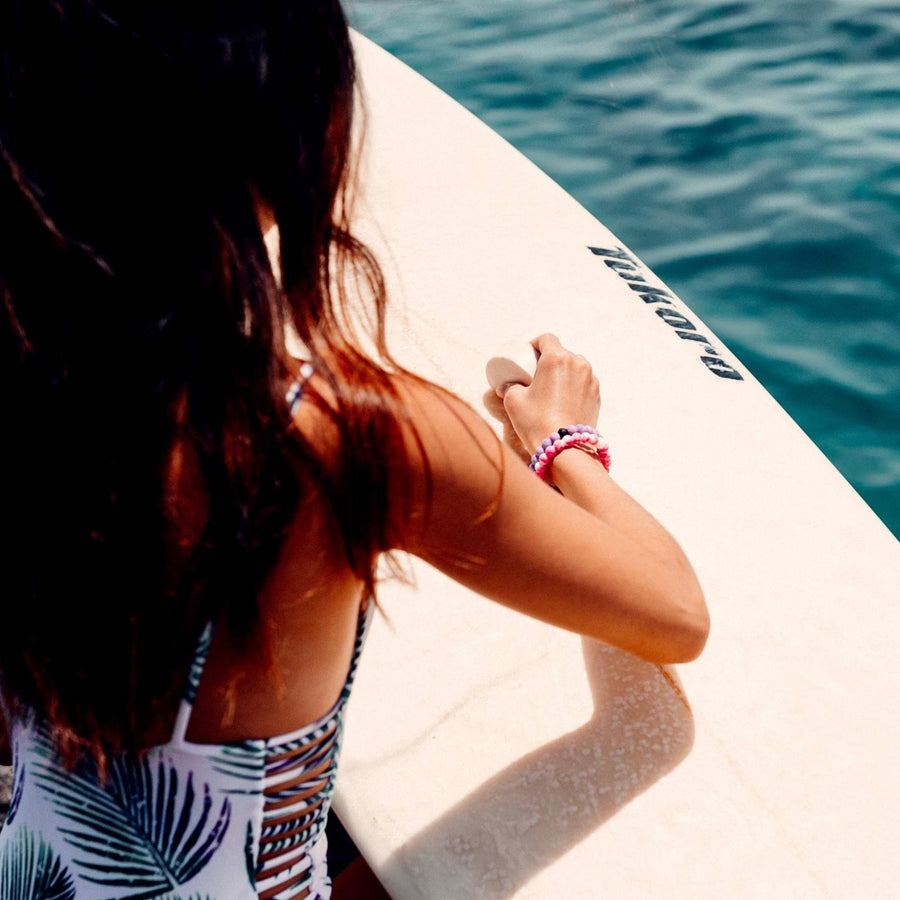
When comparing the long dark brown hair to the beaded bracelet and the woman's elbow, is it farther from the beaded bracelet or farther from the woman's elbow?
the beaded bracelet

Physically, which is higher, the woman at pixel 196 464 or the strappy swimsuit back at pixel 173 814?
the woman at pixel 196 464

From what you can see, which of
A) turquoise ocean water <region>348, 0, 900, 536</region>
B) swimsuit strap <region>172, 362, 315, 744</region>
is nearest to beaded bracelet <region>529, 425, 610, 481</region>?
swimsuit strap <region>172, 362, 315, 744</region>

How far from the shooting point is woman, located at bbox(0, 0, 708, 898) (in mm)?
582

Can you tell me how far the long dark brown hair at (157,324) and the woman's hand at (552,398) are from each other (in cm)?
65

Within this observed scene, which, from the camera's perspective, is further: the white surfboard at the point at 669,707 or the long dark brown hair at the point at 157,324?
the white surfboard at the point at 669,707

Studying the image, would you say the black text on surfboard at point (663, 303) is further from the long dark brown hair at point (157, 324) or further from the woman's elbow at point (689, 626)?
the long dark brown hair at point (157, 324)

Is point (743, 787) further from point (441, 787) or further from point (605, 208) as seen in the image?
point (605, 208)

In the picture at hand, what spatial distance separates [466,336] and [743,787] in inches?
36.5

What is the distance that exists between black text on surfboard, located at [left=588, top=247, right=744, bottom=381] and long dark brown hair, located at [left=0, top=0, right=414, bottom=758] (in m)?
1.25

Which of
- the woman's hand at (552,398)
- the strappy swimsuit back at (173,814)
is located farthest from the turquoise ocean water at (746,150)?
the strappy swimsuit back at (173,814)

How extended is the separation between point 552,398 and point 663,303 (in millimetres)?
737

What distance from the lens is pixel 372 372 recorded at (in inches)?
26.2

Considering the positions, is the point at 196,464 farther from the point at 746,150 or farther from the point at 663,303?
the point at 746,150

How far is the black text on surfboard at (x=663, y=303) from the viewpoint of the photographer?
1812 millimetres
